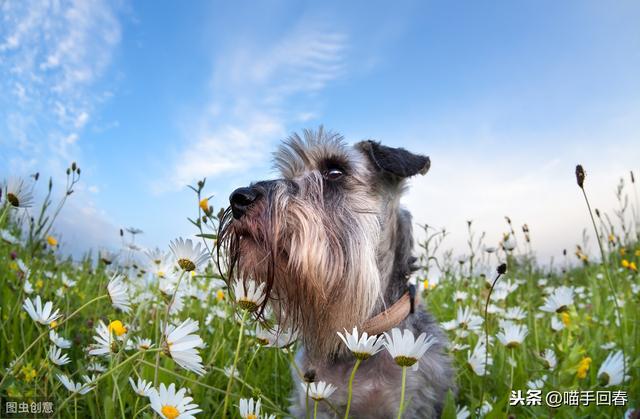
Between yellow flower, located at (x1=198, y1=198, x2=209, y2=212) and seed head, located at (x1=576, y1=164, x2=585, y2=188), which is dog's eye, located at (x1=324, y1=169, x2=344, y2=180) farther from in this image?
seed head, located at (x1=576, y1=164, x2=585, y2=188)

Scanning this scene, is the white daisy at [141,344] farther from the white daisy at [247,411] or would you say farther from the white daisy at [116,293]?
the white daisy at [247,411]

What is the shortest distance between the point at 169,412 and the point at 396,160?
94.8 inches

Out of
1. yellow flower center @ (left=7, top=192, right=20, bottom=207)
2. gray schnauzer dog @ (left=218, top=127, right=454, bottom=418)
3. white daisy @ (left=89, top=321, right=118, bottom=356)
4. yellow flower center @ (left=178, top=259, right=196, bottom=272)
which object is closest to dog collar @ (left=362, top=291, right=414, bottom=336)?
gray schnauzer dog @ (left=218, top=127, right=454, bottom=418)

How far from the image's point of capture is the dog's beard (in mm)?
2990

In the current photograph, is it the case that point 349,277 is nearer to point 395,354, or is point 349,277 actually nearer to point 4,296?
point 395,354

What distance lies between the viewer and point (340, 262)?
10.5 feet

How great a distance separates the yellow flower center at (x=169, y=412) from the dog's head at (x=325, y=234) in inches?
51.7

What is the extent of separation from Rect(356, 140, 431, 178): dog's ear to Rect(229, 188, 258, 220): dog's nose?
108cm

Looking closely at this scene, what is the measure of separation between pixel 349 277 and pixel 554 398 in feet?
4.42

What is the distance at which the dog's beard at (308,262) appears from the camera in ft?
9.81

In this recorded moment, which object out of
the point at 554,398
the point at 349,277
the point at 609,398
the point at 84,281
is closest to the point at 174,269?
the point at 349,277

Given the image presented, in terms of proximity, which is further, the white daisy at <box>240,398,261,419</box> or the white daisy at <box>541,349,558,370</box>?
the white daisy at <box>541,349,558,370</box>

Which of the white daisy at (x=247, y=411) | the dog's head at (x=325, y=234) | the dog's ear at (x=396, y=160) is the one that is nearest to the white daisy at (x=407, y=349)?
the white daisy at (x=247, y=411)

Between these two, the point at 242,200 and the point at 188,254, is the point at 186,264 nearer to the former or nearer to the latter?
the point at 188,254
